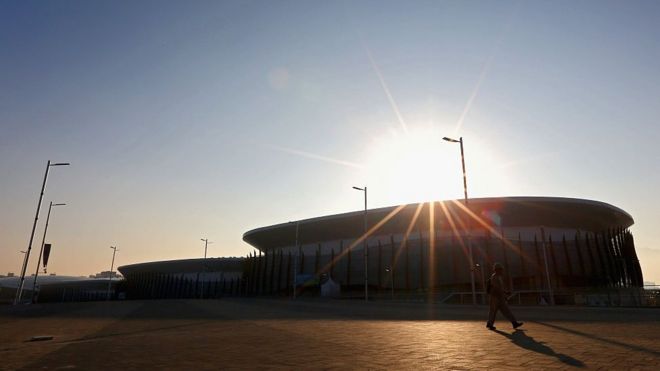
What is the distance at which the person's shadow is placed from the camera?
6.06 metres

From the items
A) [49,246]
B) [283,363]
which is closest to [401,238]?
[49,246]

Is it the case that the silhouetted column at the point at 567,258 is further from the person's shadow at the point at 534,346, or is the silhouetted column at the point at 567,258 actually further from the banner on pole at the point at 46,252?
the banner on pole at the point at 46,252

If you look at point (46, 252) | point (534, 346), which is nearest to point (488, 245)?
point (46, 252)

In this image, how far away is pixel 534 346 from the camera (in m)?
7.71

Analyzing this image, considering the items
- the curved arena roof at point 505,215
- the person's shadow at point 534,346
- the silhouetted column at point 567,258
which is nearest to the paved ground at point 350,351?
the person's shadow at point 534,346

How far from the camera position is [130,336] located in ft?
33.6

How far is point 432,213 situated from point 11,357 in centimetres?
5999

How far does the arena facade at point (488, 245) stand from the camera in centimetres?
6134

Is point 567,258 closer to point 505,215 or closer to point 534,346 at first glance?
point 505,215

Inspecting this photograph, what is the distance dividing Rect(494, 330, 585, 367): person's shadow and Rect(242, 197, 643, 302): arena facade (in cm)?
5026

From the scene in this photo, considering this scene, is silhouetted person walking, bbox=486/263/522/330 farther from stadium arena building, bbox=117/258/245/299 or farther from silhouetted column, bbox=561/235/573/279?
stadium arena building, bbox=117/258/245/299

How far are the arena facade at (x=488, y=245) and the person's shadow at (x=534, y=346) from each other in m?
50.3

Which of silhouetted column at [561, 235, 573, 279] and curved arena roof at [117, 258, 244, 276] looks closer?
silhouetted column at [561, 235, 573, 279]

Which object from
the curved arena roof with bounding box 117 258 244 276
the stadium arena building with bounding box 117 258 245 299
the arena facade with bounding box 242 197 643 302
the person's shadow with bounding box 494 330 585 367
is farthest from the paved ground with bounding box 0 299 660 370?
the curved arena roof with bounding box 117 258 244 276
